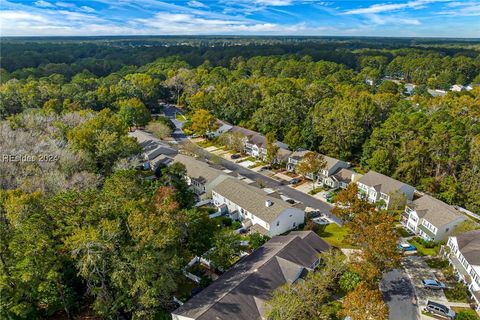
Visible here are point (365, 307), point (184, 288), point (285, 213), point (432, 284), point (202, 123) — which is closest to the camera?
point (365, 307)

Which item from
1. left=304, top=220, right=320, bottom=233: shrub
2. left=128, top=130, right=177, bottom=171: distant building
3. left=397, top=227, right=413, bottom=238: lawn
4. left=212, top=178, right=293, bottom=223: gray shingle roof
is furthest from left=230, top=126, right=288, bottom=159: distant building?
left=397, top=227, right=413, bottom=238: lawn

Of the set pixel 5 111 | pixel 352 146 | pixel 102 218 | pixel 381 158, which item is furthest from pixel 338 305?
pixel 5 111

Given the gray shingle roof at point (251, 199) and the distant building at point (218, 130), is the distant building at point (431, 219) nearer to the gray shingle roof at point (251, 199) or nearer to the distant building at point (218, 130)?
the gray shingle roof at point (251, 199)

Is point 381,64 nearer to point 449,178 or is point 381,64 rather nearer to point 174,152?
point 449,178

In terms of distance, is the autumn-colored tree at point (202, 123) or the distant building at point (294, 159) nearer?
the distant building at point (294, 159)

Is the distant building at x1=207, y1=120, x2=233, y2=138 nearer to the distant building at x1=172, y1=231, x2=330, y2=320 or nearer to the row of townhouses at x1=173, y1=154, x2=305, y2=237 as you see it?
the row of townhouses at x1=173, y1=154, x2=305, y2=237

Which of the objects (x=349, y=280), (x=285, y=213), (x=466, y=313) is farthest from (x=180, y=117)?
(x=466, y=313)

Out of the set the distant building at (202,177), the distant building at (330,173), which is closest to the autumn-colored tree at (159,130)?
the distant building at (202,177)

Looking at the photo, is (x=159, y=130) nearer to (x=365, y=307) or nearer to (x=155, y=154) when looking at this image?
(x=155, y=154)
